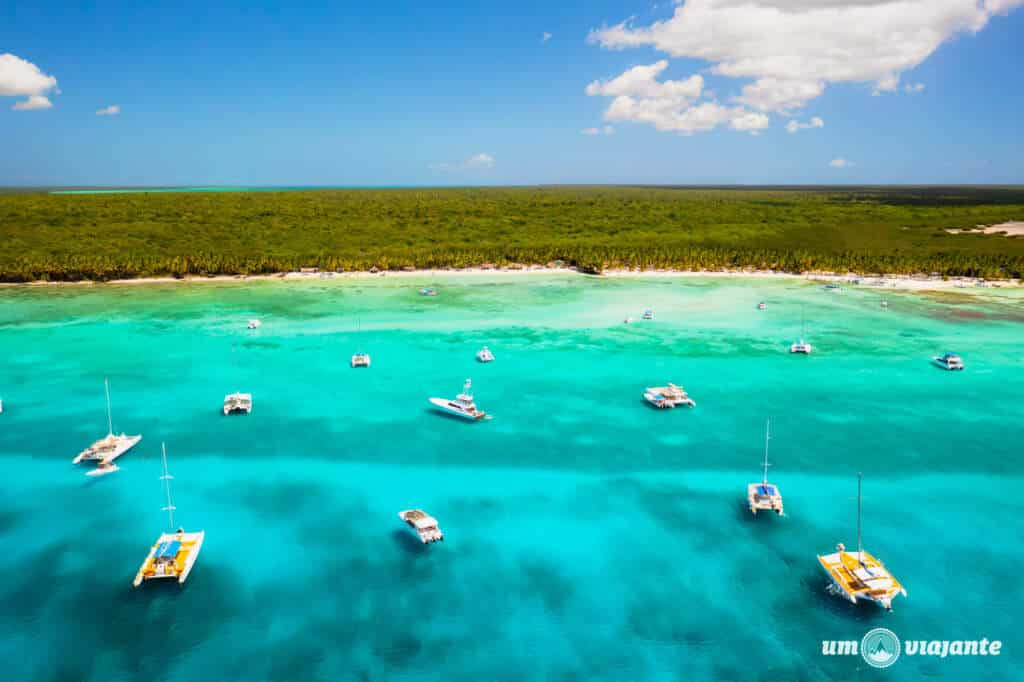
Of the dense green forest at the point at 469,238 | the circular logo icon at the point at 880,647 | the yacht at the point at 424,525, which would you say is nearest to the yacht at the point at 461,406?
the yacht at the point at 424,525

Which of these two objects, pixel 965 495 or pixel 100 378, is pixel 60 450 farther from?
pixel 965 495

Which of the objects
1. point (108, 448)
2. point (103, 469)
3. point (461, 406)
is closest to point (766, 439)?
point (461, 406)

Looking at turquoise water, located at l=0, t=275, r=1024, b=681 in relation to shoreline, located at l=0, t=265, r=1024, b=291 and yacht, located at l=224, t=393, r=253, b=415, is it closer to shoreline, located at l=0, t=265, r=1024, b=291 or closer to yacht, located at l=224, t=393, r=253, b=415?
yacht, located at l=224, t=393, r=253, b=415

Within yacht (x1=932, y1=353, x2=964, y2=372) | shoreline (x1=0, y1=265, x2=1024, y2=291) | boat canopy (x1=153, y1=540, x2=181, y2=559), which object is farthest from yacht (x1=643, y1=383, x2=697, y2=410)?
shoreline (x1=0, y1=265, x2=1024, y2=291)

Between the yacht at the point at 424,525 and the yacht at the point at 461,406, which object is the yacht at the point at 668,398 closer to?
the yacht at the point at 461,406

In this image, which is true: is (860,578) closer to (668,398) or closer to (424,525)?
(424,525)

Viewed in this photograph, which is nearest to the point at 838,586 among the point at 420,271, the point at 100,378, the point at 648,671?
the point at 648,671
